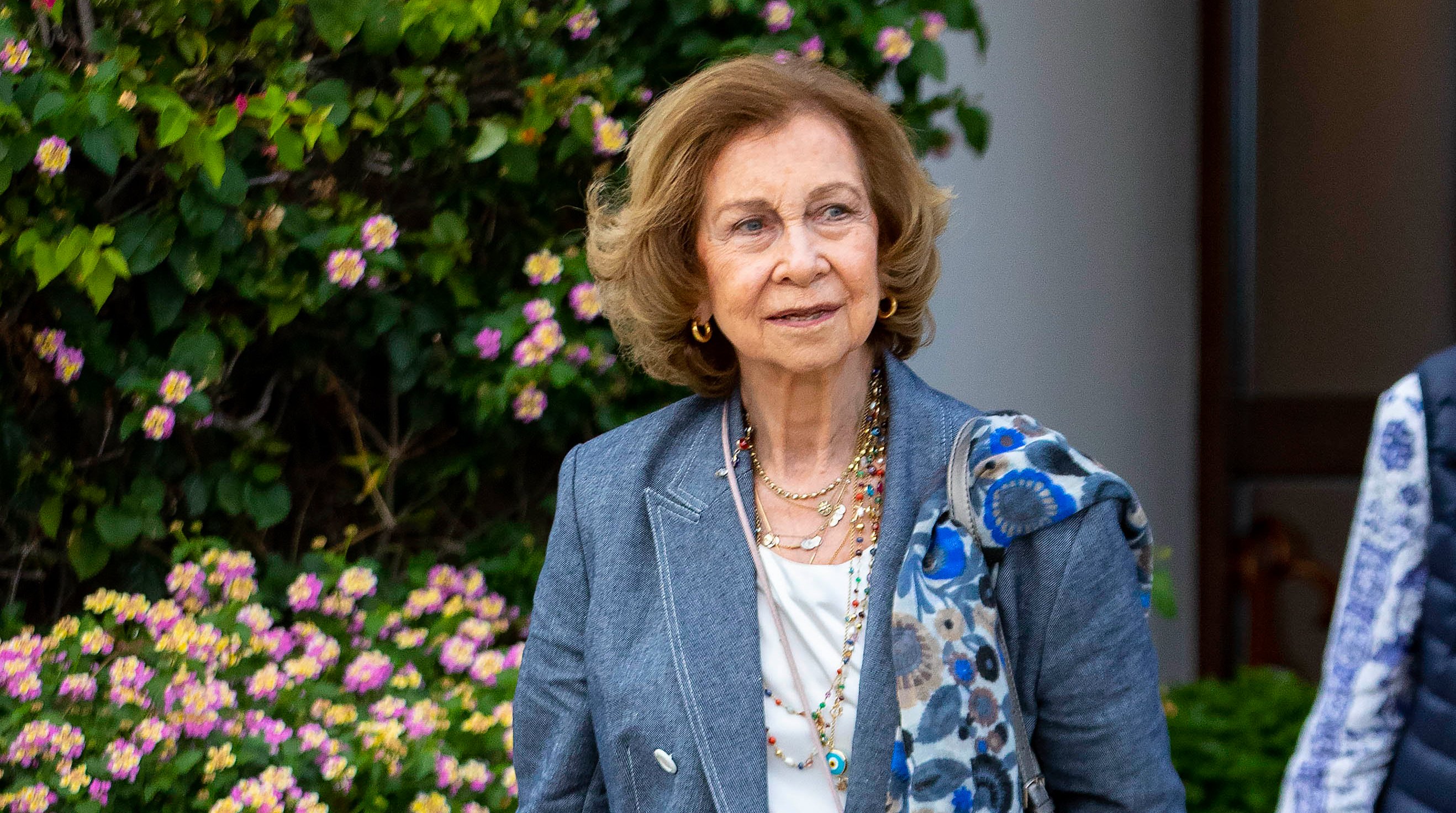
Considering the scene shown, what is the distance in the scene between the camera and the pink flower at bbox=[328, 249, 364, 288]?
106 inches

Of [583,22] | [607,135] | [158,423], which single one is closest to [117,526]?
[158,423]

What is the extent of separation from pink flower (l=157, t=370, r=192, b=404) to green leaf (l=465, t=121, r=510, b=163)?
0.69m

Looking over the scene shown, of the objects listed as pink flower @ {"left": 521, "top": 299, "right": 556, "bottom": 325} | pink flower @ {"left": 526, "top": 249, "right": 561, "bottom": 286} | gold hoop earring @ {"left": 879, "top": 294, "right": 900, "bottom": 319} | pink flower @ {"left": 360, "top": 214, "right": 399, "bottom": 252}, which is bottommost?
pink flower @ {"left": 521, "top": 299, "right": 556, "bottom": 325}

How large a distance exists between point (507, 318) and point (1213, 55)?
2.51 meters

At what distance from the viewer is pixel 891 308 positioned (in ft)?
5.95

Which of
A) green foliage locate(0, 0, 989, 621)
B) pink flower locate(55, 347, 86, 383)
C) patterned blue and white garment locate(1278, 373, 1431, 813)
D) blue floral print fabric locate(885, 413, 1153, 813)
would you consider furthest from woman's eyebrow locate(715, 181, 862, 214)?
pink flower locate(55, 347, 86, 383)

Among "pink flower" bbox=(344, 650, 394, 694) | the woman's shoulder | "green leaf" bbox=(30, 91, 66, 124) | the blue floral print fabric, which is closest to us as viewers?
the blue floral print fabric

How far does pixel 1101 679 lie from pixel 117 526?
2.00 meters

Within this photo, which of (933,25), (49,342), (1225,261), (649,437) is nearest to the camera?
(649,437)

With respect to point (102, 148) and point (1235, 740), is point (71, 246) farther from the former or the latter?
point (1235, 740)

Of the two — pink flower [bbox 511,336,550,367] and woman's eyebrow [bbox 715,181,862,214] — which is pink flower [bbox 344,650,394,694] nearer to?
pink flower [bbox 511,336,550,367]

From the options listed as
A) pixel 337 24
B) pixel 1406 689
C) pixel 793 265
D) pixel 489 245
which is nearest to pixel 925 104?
pixel 489 245

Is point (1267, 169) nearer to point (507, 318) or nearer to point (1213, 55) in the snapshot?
point (1213, 55)

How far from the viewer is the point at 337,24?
2.65 meters
